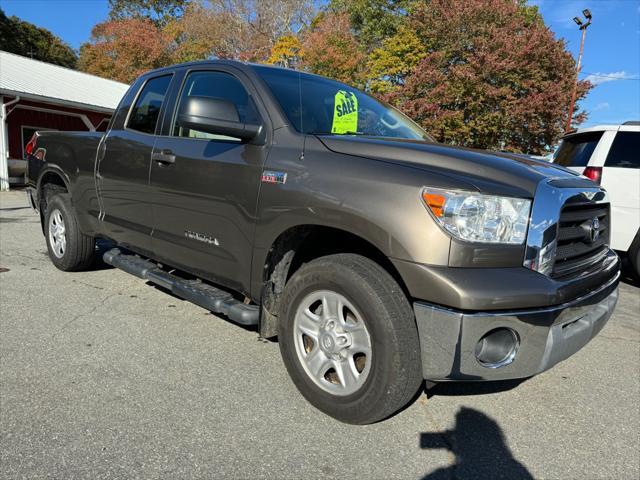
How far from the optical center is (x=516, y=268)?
2119 millimetres

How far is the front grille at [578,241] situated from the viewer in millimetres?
2334

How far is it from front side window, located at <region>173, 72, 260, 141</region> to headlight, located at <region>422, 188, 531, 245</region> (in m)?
1.32

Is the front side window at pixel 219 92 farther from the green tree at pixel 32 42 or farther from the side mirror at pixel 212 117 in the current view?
the green tree at pixel 32 42

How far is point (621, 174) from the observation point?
230 inches

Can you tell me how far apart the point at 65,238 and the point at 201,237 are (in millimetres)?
2571

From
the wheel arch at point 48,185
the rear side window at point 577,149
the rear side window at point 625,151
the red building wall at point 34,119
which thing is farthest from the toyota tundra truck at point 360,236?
the red building wall at point 34,119

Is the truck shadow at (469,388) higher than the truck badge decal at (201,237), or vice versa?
the truck badge decal at (201,237)

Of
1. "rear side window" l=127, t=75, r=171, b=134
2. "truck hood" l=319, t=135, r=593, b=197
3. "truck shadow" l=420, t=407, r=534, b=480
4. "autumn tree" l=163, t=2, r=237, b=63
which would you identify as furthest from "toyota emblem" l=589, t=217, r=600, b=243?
"autumn tree" l=163, t=2, r=237, b=63

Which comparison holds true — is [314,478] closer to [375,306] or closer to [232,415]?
[232,415]

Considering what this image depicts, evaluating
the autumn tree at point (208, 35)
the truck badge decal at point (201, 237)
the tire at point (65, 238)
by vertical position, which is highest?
the autumn tree at point (208, 35)

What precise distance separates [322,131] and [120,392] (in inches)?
76.7

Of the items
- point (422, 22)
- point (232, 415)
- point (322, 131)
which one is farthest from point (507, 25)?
point (232, 415)

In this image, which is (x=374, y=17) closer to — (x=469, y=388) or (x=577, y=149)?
(x=577, y=149)

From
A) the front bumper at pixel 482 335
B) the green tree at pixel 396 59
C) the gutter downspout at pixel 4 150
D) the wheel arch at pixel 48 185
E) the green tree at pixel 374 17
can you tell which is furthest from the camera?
the green tree at pixel 374 17
